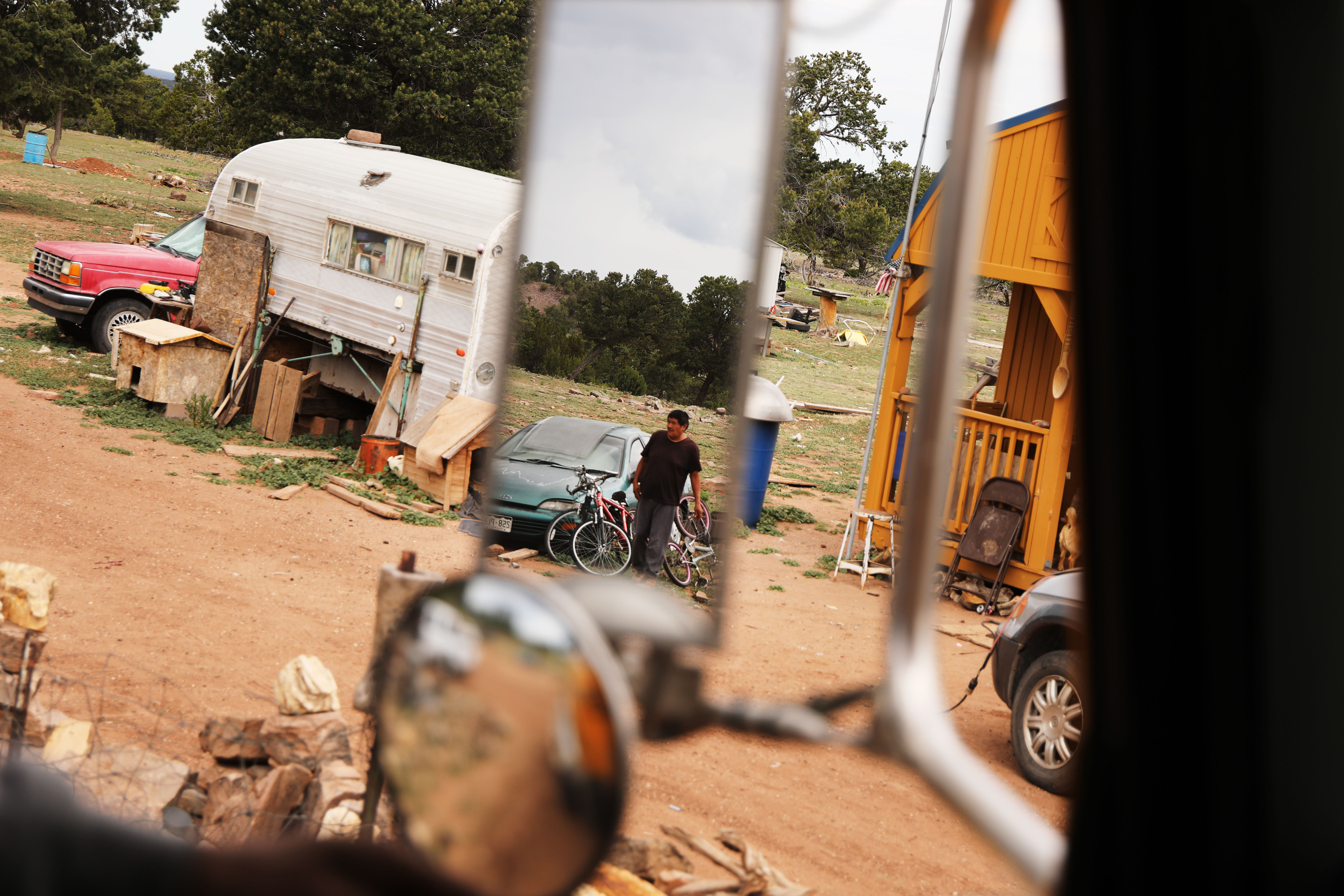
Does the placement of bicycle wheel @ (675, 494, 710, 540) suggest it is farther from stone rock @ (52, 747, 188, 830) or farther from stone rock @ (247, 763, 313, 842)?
stone rock @ (247, 763, 313, 842)

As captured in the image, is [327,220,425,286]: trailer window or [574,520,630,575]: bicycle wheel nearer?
[574,520,630,575]: bicycle wheel

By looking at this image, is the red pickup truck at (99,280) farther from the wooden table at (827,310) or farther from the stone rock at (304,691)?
the wooden table at (827,310)

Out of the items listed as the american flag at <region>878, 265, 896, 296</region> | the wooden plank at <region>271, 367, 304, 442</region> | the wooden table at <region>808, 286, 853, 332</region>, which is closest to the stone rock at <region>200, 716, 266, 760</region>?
the american flag at <region>878, 265, 896, 296</region>

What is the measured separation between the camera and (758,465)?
13.1 m

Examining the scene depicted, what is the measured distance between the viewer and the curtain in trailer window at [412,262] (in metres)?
13.8

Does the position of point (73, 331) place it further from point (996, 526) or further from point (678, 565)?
point (678, 565)

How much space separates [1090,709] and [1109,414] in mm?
218

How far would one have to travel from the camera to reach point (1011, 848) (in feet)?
2.09

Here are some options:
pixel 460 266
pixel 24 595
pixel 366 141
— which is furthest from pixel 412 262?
pixel 24 595

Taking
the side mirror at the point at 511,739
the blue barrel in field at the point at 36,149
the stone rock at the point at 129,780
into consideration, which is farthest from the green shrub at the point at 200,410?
the blue barrel in field at the point at 36,149

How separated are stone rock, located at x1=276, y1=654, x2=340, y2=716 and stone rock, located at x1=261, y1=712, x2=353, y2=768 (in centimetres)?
11

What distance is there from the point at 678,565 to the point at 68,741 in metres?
4.59

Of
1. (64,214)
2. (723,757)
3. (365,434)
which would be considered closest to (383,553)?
(365,434)

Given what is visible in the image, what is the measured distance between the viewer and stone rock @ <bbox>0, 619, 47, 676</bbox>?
5.08 meters
